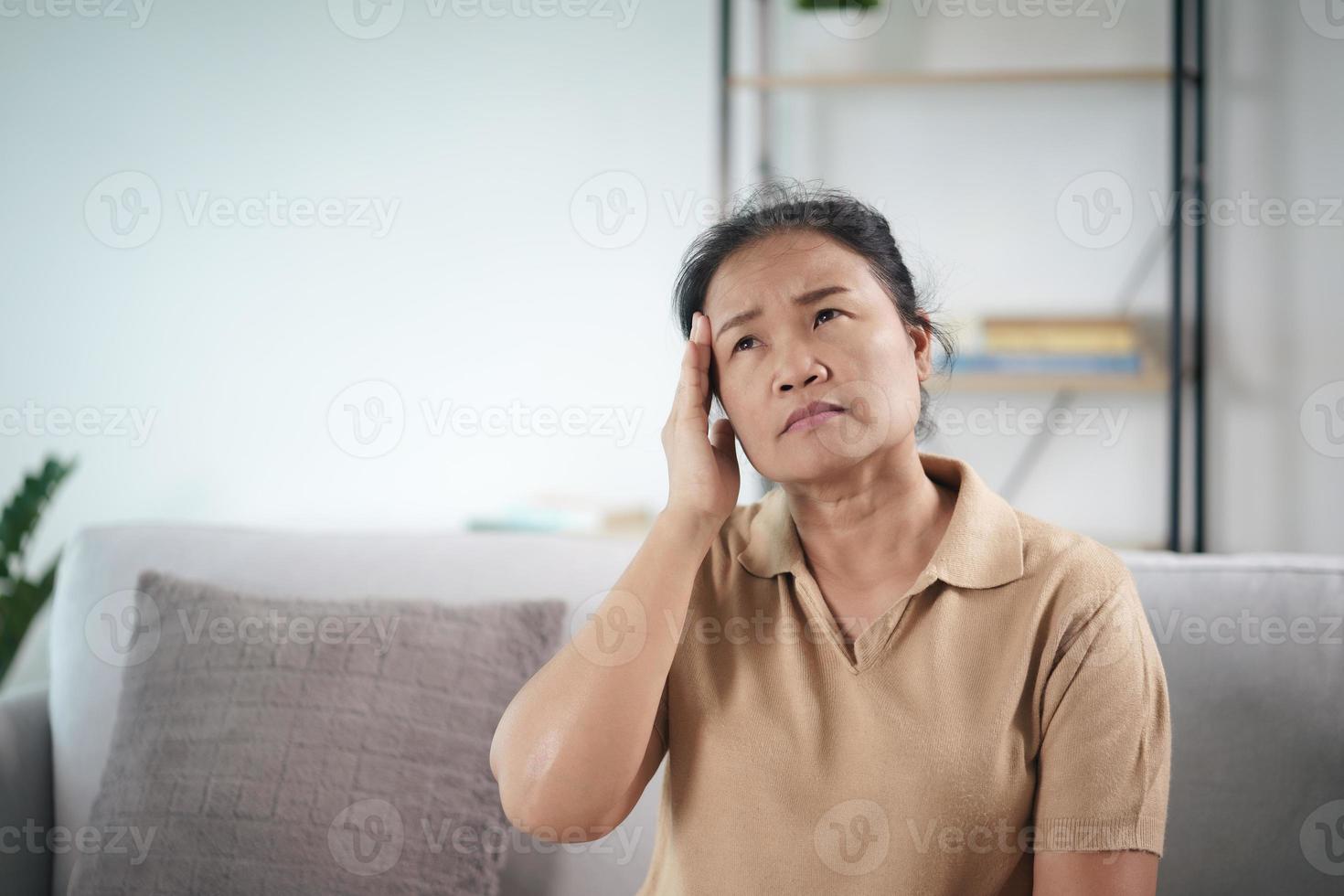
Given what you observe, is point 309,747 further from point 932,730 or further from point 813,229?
point 813,229

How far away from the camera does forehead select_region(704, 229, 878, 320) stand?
1.07 m

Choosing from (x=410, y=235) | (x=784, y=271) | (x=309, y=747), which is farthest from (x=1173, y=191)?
(x=309, y=747)

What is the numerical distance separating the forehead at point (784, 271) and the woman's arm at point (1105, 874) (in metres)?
0.59

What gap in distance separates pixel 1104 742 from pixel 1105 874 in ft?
0.37

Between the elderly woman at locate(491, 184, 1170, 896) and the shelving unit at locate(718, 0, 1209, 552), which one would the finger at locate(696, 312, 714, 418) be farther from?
the shelving unit at locate(718, 0, 1209, 552)

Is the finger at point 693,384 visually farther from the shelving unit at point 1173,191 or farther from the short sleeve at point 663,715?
the shelving unit at point 1173,191

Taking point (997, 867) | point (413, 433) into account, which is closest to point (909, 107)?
Answer: point (413, 433)

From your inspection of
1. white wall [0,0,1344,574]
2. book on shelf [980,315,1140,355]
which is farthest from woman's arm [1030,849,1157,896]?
white wall [0,0,1344,574]

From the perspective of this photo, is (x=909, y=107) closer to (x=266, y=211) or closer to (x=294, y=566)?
(x=266, y=211)

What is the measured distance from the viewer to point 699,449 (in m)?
1.11

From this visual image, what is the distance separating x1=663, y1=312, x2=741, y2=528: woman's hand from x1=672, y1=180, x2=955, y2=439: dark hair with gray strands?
0.03 m

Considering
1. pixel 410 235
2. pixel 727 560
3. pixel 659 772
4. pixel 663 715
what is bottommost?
pixel 659 772

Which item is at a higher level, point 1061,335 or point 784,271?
point 1061,335

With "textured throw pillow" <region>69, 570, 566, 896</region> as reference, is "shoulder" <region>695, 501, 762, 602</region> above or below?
above
